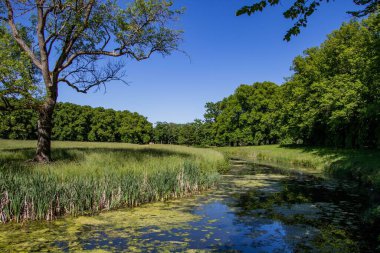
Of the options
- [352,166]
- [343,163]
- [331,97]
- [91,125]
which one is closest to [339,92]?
[331,97]

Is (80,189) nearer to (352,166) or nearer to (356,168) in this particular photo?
(356,168)

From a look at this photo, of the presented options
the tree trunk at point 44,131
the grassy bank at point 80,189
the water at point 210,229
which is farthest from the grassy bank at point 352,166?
the tree trunk at point 44,131

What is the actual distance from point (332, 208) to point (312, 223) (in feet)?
10.7

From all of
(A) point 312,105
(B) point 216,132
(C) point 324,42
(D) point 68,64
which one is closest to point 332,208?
(D) point 68,64

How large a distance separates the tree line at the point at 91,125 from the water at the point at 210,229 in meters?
75.4

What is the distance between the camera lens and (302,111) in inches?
1779

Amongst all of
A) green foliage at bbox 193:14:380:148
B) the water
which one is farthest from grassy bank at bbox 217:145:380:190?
the water

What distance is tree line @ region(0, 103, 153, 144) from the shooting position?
278 feet

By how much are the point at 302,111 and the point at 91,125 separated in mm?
70550

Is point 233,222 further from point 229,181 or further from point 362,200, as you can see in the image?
point 229,181

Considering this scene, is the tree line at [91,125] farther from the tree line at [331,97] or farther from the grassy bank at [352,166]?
the grassy bank at [352,166]

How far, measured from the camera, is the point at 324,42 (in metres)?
49.1

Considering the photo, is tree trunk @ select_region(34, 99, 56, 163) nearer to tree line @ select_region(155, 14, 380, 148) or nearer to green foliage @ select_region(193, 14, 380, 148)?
tree line @ select_region(155, 14, 380, 148)

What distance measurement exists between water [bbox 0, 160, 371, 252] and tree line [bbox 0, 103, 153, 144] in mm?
75450
